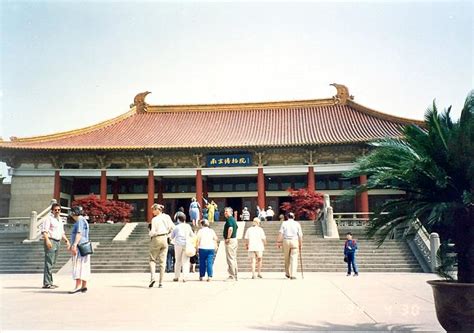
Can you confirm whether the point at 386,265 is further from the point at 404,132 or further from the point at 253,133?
the point at 253,133

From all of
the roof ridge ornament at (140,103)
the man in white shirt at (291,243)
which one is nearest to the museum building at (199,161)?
the roof ridge ornament at (140,103)

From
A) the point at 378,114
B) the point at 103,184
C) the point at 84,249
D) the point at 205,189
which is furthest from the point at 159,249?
the point at 378,114

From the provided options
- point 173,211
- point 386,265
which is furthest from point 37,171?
point 386,265

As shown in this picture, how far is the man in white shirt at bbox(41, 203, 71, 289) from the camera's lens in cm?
825

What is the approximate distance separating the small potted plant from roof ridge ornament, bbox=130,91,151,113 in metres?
28.0

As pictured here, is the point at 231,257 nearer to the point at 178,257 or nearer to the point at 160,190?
the point at 178,257

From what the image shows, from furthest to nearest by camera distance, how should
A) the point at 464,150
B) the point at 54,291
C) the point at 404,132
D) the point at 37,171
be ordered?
the point at 37,171, the point at 54,291, the point at 404,132, the point at 464,150

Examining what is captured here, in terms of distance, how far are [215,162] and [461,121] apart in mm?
21131

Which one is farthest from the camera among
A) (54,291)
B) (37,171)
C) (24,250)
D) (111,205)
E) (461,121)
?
(37,171)

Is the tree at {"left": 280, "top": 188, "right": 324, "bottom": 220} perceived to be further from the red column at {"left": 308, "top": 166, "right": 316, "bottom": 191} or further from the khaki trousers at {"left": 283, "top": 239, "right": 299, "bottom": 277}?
the khaki trousers at {"left": 283, "top": 239, "right": 299, "bottom": 277}

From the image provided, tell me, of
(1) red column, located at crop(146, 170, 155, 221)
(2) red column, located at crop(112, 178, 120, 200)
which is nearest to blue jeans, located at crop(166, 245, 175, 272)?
(1) red column, located at crop(146, 170, 155, 221)

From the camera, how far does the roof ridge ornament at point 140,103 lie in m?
31.2

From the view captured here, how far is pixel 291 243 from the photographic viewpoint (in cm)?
1034

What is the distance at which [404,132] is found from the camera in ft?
15.6
